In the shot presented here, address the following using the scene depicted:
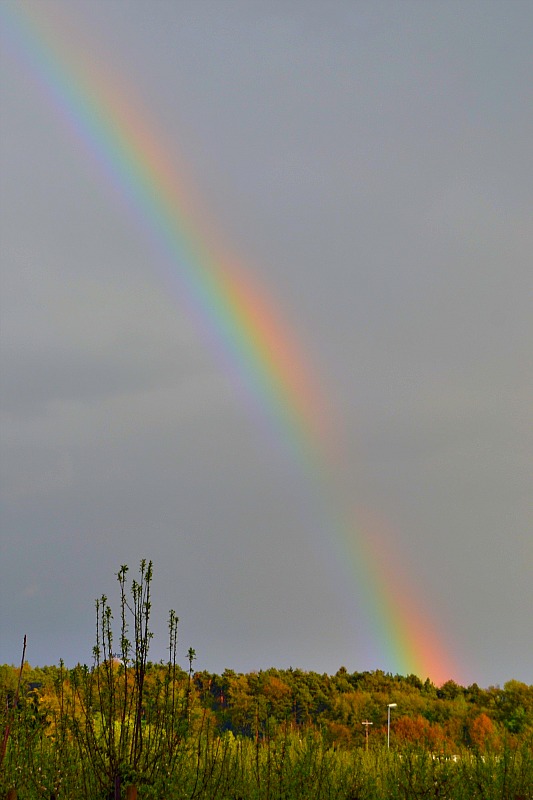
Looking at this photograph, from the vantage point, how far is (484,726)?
114 ft

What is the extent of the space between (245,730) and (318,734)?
2903 cm

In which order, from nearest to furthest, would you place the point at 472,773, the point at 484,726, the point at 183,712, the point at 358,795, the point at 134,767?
the point at 134,767, the point at 183,712, the point at 358,795, the point at 472,773, the point at 484,726

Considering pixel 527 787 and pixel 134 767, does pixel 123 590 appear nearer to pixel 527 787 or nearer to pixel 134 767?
pixel 134 767

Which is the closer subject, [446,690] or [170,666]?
[170,666]

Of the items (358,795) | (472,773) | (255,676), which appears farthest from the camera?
(255,676)

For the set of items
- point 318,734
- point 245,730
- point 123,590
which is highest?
point 123,590

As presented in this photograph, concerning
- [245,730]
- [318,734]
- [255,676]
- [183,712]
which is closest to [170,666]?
[183,712]

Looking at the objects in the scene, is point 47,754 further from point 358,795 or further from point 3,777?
point 358,795

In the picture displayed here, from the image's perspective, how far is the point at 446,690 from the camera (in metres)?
43.7

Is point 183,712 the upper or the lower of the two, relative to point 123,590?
lower

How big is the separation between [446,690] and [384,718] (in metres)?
6.23

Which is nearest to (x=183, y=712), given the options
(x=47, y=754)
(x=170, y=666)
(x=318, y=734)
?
(x=170, y=666)

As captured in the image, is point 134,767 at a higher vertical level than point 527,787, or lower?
higher

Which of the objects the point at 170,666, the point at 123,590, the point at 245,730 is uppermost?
the point at 123,590
